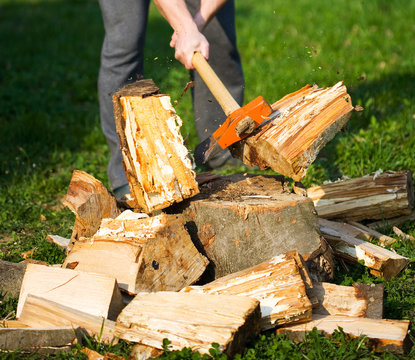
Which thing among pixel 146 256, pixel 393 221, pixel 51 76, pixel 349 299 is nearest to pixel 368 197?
pixel 393 221

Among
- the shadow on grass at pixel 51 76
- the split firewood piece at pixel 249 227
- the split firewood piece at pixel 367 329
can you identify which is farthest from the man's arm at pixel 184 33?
the split firewood piece at pixel 367 329

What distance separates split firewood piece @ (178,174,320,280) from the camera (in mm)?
2660

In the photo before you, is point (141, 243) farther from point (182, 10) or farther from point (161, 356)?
point (182, 10)

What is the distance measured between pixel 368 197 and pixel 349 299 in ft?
3.47

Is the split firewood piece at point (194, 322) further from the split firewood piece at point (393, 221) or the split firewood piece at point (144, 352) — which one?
the split firewood piece at point (393, 221)

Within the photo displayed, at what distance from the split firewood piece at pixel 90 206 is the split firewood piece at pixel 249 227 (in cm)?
51

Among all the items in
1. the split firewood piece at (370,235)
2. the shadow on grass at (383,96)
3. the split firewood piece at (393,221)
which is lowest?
the split firewood piece at (393,221)

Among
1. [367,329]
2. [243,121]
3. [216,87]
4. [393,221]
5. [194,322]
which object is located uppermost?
[216,87]

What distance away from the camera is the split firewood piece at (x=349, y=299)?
248 cm

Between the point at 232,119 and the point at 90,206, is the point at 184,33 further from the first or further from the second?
the point at 90,206

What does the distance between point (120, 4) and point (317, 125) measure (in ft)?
5.86

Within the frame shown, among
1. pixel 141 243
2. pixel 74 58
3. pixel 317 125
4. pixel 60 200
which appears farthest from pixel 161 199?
pixel 74 58

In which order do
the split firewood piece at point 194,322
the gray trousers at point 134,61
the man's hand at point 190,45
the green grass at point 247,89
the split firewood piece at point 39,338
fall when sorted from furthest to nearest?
the gray trousers at point 134,61 → the green grass at point 247,89 → the man's hand at point 190,45 → the split firewood piece at point 39,338 → the split firewood piece at point 194,322

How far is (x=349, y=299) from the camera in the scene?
2.52 m
